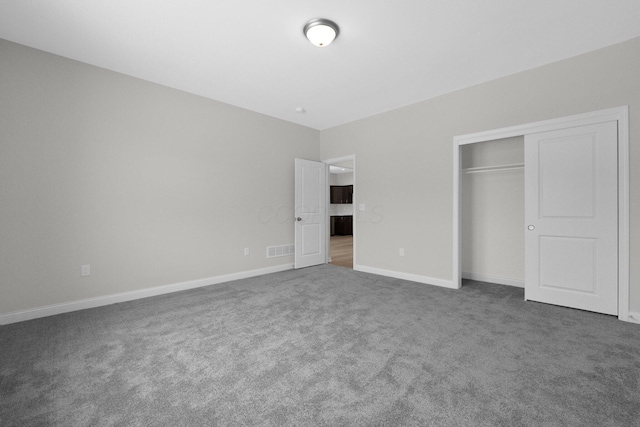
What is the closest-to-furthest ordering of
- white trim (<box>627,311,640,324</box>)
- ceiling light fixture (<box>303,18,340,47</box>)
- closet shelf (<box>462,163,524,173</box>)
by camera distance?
ceiling light fixture (<box>303,18,340,47</box>) → white trim (<box>627,311,640,324</box>) → closet shelf (<box>462,163,524,173</box>)

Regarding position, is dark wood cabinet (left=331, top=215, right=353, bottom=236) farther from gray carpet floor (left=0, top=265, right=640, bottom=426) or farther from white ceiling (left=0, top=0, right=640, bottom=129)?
gray carpet floor (left=0, top=265, right=640, bottom=426)

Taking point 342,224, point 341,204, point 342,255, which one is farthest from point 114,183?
point 341,204

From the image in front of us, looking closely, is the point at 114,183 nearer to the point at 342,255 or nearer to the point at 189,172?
the point at 189,172

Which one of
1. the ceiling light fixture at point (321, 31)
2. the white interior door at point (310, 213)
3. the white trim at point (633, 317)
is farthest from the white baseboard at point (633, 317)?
the white interior door at point (310, 213)

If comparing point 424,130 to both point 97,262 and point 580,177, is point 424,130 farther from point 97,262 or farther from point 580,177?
point 97,262

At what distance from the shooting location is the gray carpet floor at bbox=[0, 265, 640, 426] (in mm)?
1505

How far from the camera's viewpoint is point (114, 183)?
3.33 meters

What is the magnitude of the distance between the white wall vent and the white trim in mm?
4329

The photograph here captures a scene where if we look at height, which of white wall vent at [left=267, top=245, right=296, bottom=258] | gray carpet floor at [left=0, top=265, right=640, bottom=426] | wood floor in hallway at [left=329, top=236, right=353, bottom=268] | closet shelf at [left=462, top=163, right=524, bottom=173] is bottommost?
gray carpet floor at [left=0, top=265, right=640, bottom=426]

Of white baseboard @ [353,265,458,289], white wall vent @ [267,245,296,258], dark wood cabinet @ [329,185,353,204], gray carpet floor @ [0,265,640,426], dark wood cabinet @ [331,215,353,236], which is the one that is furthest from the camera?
dark wood cabinet @ [329,185,353,204]

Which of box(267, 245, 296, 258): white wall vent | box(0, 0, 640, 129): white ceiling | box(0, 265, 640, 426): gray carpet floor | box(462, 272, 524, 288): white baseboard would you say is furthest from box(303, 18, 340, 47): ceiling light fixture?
box(462, 272, 524, 288): white baseboard

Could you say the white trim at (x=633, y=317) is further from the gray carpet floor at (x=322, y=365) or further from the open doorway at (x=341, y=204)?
the open doorway at (x=341, y=204)

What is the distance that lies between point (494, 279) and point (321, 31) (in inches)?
156

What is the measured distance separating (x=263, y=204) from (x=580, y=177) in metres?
4.23
